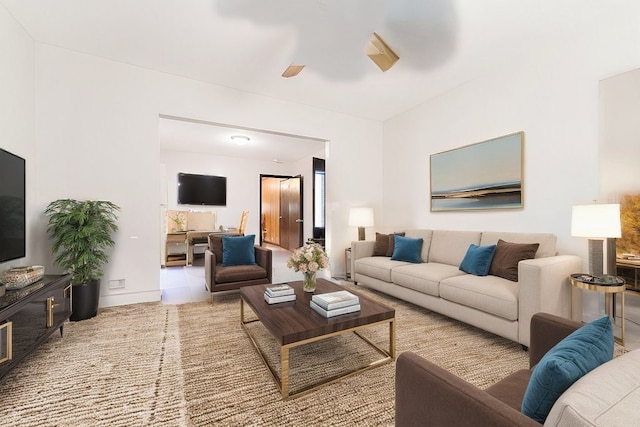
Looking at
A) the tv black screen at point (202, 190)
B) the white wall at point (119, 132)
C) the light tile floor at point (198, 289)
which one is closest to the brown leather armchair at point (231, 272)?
the light tile floor at point (198, 289)

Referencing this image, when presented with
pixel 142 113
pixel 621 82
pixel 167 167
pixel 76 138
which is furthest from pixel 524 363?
pixel 167 167

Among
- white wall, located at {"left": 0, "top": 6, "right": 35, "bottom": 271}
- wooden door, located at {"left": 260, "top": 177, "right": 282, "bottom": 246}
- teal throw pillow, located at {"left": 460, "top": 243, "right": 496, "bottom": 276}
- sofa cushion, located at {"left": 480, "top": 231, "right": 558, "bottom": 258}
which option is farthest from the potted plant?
wooden door, located at {"left": 260, "top": 177, "right": 282, "bottom": 246}

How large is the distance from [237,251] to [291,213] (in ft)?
14.8

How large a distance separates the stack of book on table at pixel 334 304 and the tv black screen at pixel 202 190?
609 cm

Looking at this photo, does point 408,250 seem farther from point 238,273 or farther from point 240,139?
point 240,139

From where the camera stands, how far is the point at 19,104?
2650 millimetres

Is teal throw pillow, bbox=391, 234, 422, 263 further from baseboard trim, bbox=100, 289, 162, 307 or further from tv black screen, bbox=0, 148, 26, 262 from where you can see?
tv black screen, bbox=0, 148, 26, 262

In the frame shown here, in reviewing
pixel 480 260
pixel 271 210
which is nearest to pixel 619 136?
pixel 480 260

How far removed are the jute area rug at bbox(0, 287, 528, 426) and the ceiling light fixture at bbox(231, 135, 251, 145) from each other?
397cm

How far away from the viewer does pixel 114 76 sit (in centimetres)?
327

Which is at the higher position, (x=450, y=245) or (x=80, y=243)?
(x=80, y=243)

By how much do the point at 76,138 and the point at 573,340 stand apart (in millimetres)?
4303

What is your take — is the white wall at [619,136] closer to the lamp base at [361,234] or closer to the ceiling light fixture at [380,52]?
the ceiling light fixture at [380,52]

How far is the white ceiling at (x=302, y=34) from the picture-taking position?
7.80ft
